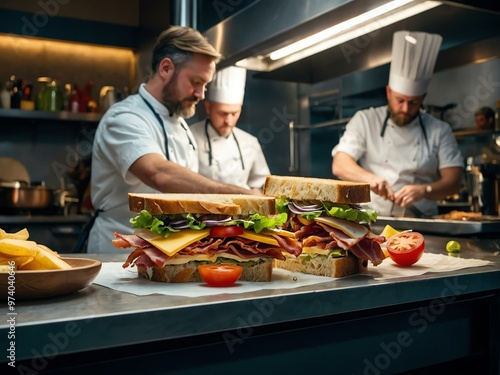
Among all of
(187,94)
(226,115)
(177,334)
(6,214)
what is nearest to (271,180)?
(177,334)

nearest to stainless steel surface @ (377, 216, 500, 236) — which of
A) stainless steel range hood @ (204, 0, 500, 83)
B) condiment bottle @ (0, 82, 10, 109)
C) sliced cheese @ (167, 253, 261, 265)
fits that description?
stainless steel range hood @ (204, 0, 500, 83)

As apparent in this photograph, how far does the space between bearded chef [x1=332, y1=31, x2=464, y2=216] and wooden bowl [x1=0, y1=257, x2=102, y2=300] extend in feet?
8.95

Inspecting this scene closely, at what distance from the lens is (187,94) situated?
113 inches

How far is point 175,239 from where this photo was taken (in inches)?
51.2

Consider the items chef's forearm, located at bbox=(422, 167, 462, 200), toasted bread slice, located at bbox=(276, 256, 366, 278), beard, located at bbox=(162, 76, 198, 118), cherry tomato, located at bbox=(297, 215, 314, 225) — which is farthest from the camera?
chef's forearm, located at bbox=(422, 167, 462, 200)

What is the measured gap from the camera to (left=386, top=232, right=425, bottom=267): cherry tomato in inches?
61.4

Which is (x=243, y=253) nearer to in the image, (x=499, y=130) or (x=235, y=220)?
(x=235, y=220)

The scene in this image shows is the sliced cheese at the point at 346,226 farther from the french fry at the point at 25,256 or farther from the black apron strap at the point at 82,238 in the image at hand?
the black apron strap at the point at 82,238

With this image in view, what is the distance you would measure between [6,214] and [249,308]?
4092mm

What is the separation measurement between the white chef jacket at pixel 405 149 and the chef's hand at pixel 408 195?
551 millimetres

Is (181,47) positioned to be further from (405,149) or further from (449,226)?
(405,149)

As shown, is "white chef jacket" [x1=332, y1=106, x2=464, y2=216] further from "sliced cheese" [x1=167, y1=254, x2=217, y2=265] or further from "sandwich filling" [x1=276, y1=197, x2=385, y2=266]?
"sliced cheese" [x1=167, y1=254, x2=217, y2=265]

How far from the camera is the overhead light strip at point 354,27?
6.99ft

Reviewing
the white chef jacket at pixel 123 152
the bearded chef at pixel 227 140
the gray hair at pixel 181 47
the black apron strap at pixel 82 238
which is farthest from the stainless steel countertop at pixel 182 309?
the bearded chef at pixel 227 140
